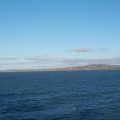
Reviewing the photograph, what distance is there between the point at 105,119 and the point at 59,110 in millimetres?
12415

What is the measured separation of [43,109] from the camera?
64.8m

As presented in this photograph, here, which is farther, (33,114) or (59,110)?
(59,110)

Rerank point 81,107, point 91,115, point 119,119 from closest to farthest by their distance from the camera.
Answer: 1. point 119,119
2. point 91,115
3. point 81,107

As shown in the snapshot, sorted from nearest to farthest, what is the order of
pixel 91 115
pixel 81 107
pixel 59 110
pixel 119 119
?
pixel 119 119 → pixel 91 115 → pixel 59 110 → pixel 81 107

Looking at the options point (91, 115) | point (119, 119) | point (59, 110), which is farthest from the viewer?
point (59, 110)

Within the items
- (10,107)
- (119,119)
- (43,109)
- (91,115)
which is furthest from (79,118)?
(10,107)

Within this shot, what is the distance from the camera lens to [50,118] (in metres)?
55.1

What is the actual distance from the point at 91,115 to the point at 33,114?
11505 mm

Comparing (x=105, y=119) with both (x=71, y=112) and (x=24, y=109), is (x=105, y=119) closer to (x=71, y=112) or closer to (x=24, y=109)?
(x=71, y=112)

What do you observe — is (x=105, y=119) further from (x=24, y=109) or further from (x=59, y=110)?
(x=24, y=109)

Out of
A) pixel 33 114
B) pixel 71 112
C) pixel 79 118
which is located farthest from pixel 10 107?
pixel 79 118

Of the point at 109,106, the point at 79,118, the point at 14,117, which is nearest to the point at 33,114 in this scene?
the point at 14,117

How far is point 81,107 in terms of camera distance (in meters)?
67.7

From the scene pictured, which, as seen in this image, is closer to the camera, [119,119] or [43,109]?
[119,119]
